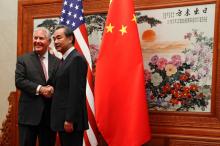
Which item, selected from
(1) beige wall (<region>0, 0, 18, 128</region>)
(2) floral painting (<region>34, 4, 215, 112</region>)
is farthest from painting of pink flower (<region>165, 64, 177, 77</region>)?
(1) beige wall (<region>0, 0, 18, 128</region>)

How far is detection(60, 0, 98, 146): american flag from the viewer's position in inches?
123

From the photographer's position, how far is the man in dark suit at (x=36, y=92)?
9.02 feet

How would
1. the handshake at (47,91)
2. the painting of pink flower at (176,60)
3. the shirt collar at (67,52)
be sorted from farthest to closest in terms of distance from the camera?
the painting of pink flower at (176,60) < the handshake at (47,91) < the shirt collar at (67,52)

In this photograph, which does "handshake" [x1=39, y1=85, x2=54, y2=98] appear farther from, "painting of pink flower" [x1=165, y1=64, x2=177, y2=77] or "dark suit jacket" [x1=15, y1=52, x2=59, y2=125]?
"painting of pink flower" [x1=165, y1=64, x2=177, y2=77]

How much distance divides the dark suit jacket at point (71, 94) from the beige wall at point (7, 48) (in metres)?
1.79

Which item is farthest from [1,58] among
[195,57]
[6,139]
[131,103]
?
[195,57]

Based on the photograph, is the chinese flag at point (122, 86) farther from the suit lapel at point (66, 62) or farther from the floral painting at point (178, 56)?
the suit lapel at point (66, 62)

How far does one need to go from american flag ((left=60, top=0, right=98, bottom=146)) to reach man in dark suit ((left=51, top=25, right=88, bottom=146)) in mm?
649

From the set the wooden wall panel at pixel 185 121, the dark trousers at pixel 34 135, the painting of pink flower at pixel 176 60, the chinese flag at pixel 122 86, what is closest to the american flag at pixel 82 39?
the chinese flag at pixel 122 86

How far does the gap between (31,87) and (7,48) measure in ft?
5.23

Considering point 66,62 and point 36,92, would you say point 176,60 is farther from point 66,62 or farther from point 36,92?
point 36,92

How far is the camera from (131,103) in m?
2.92

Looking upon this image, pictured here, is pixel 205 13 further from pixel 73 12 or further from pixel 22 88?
pixel 22 88

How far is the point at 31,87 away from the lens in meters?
2.73
